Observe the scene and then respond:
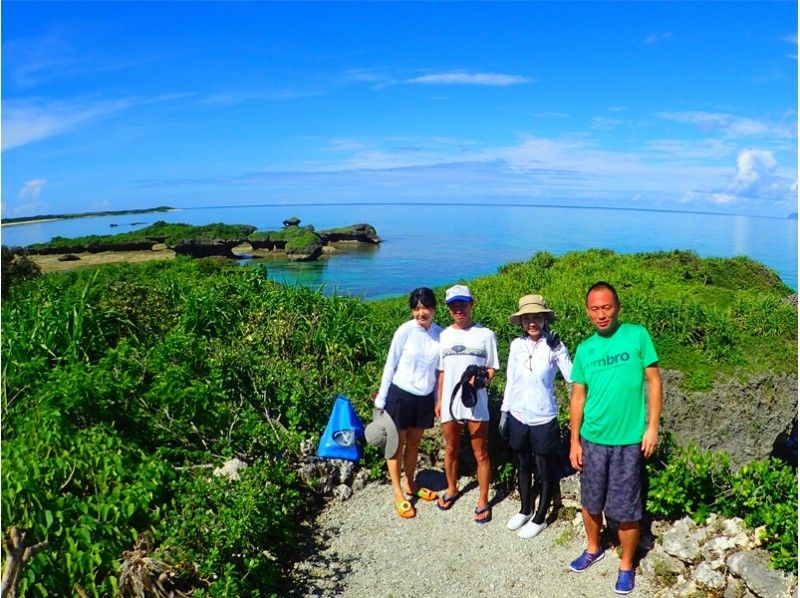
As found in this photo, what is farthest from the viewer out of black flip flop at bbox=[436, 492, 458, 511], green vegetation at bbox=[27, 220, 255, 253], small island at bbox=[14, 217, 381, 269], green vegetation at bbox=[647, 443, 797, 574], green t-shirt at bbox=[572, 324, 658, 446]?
green vegetation at bbox=[27, 220, 255, 253]

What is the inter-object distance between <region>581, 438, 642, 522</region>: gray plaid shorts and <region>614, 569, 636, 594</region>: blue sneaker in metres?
0.42

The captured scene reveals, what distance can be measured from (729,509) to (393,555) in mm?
2544

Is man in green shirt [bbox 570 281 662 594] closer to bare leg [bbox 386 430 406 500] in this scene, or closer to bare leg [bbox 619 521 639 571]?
bare leg [bbox 619 521 639 571]

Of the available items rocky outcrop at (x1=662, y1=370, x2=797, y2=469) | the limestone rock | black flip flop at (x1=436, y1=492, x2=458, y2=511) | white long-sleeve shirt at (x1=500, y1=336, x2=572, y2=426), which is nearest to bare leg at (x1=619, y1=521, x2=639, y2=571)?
the limestone rock

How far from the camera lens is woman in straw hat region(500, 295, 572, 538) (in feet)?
17.0

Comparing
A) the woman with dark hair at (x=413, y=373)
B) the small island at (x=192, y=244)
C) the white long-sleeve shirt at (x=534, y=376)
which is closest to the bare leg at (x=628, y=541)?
the white long-sleeve shirt at (x=534, y=376)

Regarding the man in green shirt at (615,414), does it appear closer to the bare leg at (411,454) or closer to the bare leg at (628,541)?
the bare leg at (628,541)

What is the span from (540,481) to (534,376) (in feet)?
3.31

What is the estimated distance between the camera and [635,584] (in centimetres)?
485

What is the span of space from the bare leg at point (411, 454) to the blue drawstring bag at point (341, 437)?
0.51 m

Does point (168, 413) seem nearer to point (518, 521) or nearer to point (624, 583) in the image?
point (518, 521)

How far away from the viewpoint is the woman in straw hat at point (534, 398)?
5.17 meters

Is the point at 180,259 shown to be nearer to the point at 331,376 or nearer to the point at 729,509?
the point at 331,376

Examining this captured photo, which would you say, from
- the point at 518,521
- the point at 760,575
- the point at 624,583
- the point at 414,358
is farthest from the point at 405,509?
the point at 760,575
